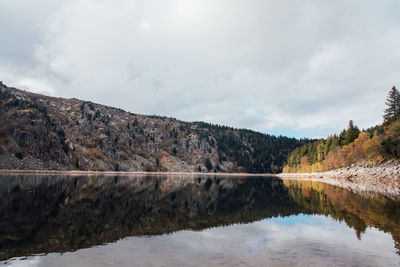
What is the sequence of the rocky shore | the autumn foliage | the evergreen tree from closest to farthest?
the rocky shore < the autumn foliage < the evergreen tree

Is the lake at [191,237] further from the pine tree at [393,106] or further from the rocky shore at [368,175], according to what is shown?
the pine tree at [393,106]

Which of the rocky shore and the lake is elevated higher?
the rocky shore

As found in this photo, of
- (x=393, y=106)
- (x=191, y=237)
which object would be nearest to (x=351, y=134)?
(x=393, y=106)

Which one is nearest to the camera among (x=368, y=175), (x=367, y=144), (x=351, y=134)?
(x=368, y=175)

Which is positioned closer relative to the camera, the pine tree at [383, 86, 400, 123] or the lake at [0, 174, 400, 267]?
the lake at [0, 174, 400, 267]

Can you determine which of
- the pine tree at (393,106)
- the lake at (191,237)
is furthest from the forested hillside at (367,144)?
the lake at (191,237)

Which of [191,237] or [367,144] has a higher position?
[367,144]

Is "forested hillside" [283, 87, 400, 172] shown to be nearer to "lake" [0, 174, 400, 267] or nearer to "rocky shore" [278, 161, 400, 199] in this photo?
"rocky shore" [278, 161, 400, 199]

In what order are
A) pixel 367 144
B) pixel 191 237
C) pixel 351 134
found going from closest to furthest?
pixel 191 237
pixel 367 144
pixel 351 134

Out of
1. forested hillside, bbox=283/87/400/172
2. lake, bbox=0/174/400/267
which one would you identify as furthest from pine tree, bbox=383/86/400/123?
lake, bbox=0/174/400/267

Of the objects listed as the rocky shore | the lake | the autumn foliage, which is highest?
the autumn foliage

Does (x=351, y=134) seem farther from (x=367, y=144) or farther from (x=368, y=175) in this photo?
(x=368, y=175)

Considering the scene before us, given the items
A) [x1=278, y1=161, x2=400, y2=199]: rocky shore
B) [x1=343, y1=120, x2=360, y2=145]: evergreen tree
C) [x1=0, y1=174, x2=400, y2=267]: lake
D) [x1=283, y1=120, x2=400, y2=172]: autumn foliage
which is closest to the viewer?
[x1=0, y1=174, x2=400, y2=267]: lake

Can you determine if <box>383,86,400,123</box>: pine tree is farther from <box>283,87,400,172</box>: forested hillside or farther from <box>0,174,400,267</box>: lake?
<box>0,174,400,267</box>: lake
